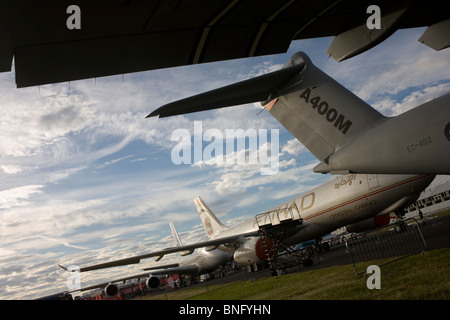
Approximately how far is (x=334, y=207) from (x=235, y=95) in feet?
46.4

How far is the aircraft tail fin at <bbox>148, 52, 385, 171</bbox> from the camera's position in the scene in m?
5.22

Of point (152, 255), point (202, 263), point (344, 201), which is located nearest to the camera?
point (344, 201)

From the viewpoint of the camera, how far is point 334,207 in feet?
58.2

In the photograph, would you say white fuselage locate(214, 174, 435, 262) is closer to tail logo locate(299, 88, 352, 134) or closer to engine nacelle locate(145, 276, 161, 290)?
engine nacelle locate(145, 276, 161, 290)

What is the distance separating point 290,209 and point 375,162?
16641 millimetres

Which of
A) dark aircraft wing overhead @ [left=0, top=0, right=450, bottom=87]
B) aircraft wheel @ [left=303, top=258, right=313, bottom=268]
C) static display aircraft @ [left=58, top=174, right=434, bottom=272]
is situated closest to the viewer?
dark aircraft wing overhead @ [left=0, top=0, right=450, bottom=87]

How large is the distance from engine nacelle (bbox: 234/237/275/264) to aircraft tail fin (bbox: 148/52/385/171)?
1238cm

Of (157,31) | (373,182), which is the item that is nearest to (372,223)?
(373,182)

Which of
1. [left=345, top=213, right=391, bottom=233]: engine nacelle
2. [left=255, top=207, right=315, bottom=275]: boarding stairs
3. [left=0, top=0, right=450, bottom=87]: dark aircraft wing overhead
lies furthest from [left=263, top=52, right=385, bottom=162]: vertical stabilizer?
[left=345, top=213, right=391, bottom=233]: engine nacelle

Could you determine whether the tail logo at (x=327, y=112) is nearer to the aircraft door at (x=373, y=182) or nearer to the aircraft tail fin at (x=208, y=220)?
the aircraft door at (x=373, y=182)

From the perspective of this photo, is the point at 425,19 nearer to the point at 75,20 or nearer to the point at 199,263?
the point at 75,20

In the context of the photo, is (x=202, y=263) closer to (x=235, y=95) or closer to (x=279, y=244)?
(x=279, y=244)

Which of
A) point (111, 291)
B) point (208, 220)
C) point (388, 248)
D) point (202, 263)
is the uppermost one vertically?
point (208, 220)
